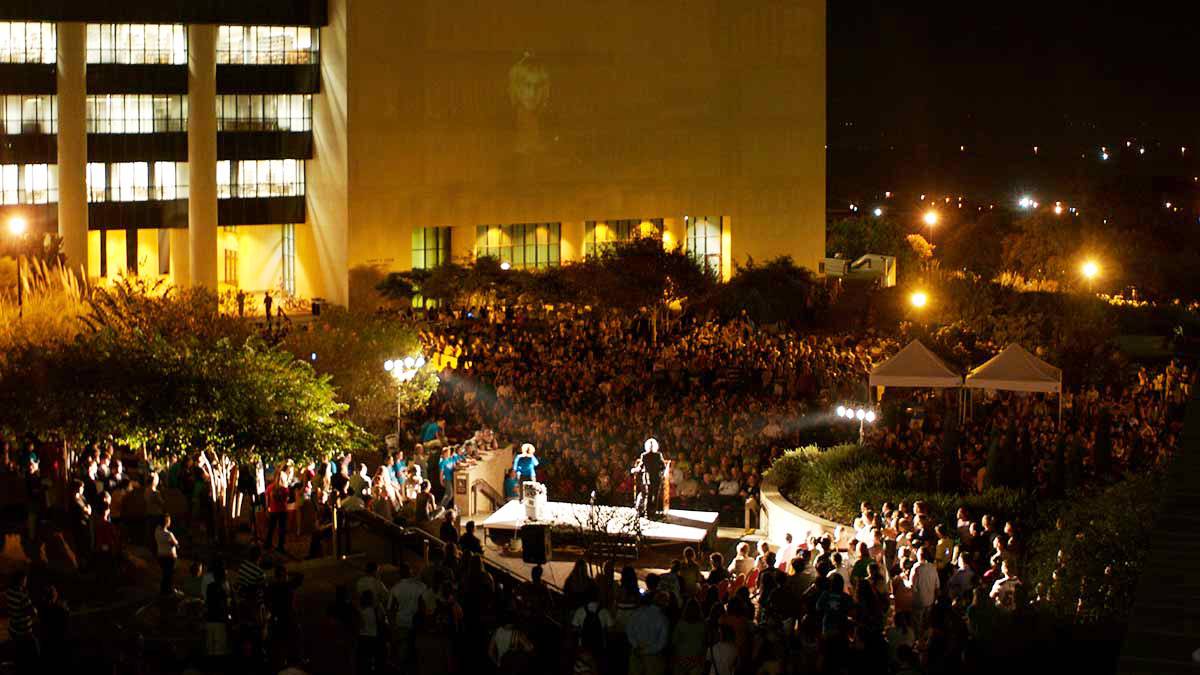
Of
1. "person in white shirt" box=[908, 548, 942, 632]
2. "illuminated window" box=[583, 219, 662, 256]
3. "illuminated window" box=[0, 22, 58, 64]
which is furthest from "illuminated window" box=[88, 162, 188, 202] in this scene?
"person in white shirt" box=[908, 548, 942, 632]

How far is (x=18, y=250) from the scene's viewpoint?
146ft

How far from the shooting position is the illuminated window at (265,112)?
5841cm

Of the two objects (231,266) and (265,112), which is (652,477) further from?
(231,266)

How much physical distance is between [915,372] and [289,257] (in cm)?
3871

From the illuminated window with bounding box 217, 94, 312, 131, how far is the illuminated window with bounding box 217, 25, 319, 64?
131 centimetres

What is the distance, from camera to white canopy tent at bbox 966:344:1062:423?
26.0m

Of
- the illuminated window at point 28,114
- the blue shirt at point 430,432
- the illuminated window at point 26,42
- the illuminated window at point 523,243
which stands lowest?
Result: the blue shirt at point 430,432

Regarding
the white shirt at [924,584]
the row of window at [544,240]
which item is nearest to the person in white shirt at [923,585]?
the white shirt at [924,584]

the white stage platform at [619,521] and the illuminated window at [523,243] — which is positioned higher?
the illuminated window at [523,243]

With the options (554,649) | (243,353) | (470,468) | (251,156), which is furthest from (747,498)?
(251,156)

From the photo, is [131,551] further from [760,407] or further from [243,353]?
[760,407]

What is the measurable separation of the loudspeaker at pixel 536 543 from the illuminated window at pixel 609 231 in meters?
42.1

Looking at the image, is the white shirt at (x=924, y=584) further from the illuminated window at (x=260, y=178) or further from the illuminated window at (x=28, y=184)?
the illuminated window at (x=28, y=184)

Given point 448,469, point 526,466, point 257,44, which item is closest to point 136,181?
point 257,44
